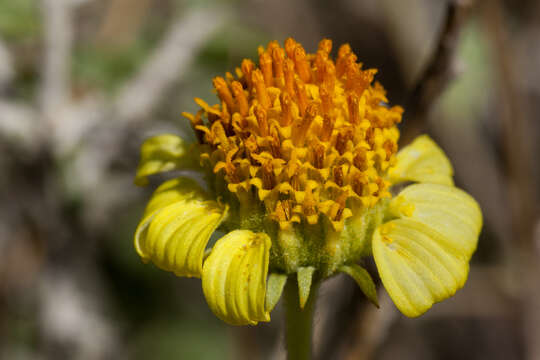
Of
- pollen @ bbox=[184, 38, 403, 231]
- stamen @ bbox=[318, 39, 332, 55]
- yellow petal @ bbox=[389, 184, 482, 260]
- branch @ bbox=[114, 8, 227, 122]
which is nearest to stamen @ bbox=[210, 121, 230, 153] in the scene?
pollen @ bbox=[184, 38, 403, 231]

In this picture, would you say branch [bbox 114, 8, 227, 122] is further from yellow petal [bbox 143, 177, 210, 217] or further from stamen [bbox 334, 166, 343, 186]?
stamen [bbox 334, 166, 343, 186]

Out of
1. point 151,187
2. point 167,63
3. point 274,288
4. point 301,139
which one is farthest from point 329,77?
point 167,63

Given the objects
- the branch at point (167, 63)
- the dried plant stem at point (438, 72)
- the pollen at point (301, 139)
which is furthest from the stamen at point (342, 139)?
the branch at point (167, 63)

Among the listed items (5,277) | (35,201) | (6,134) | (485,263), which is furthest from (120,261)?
(485,263)

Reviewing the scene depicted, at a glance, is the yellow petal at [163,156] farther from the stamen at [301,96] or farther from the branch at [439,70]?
the branch at [439,70]

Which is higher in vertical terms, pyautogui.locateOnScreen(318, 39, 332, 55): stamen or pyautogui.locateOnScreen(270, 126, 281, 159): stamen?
pyautogui.locateOnScreen(318, 39, 332, 55): stamen

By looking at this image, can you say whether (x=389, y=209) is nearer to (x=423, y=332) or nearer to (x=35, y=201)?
(x=35, y=201)

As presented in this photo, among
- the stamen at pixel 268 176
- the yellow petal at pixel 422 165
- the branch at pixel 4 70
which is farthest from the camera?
the branch at pixel 4 70

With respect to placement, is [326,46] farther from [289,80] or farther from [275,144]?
[275,144]
